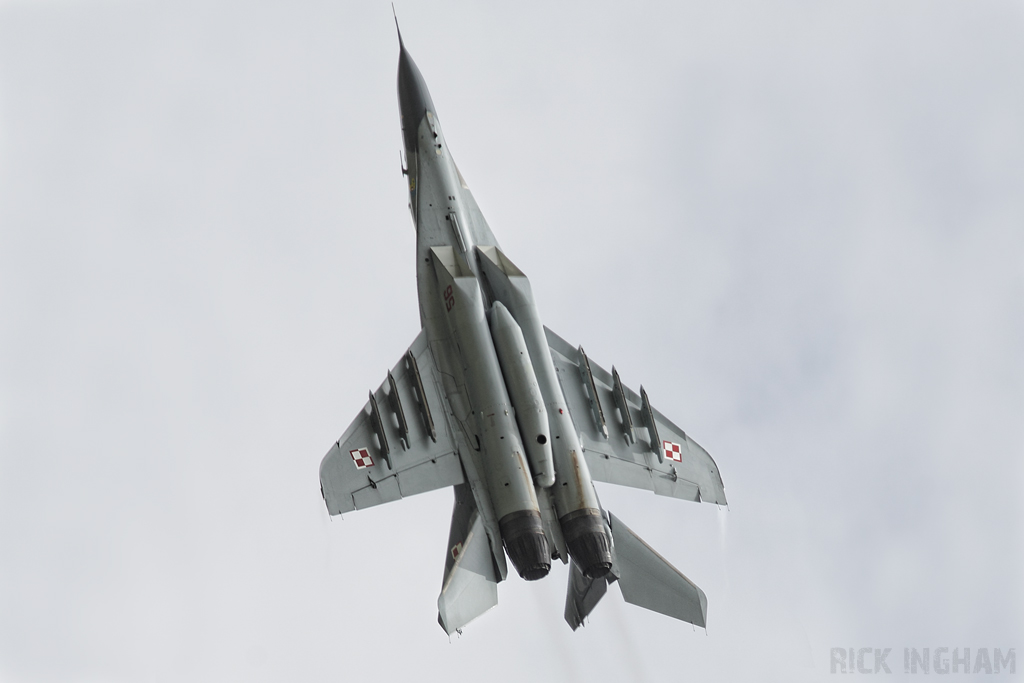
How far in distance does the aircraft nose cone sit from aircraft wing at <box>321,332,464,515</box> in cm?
619

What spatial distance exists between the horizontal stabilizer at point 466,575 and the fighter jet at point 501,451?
3 centimetres

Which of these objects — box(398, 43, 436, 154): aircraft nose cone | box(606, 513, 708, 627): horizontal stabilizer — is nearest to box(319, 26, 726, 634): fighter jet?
Answer: box(606, 513, 708, 627): horizontal stabilizer

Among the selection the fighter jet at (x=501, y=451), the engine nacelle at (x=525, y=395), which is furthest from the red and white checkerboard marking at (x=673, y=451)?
the engine nacelle at (x=525, y=395)

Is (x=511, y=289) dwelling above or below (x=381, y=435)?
above

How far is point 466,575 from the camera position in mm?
20484

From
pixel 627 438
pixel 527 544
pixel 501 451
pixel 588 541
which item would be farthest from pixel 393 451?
pixel 627 438

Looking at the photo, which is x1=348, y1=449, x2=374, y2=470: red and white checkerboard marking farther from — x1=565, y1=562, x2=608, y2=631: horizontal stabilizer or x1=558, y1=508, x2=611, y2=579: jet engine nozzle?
x1=565, y1=562, x2=608, y2=631: horizontal stabilizer

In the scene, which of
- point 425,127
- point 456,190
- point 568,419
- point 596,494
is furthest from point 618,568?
point 425,127

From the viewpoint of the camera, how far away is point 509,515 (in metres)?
20.7

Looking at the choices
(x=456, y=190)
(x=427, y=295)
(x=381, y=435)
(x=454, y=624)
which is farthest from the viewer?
(x=456, y=190)

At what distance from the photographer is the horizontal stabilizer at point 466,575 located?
1995 cm

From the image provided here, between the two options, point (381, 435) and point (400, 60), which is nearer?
point (381, 435)

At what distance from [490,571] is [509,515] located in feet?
3.77

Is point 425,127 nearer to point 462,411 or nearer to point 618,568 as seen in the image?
point 462,411
